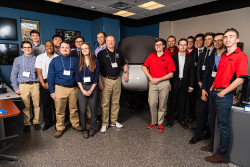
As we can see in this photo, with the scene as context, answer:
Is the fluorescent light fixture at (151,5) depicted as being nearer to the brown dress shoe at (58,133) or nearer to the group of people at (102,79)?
the group of people at (102,79)

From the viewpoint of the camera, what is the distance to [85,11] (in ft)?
20.4

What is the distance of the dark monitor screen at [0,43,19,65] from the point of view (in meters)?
4.80

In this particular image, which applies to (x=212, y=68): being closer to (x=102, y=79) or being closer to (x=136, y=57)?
(x=136, y=57)

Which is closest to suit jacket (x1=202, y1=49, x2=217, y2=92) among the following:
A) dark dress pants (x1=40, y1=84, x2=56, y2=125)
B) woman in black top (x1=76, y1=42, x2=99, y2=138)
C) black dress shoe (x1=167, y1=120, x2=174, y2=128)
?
black dress shoe (x1=167, y1=120, x2=174, y2=128)

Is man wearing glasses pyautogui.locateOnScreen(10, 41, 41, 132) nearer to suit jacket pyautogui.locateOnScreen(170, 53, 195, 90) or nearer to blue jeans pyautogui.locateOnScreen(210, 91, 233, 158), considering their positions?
suit jacket pyautogui.locateOnScreen(170, 53, 195, 90)

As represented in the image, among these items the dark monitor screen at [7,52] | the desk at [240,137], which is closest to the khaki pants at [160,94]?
the desk at [240,137]

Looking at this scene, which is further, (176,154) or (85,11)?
(85,11)

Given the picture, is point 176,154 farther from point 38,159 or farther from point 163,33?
point 163,33

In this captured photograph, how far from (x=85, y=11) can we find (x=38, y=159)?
5.46 metres

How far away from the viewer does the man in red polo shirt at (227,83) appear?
1658 millimetres

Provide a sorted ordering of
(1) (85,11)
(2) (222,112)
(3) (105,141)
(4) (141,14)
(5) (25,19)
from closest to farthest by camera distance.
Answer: (2) (222,112), (3) (105,141), (5) (25,19), (1) (85,11), (4) (141,14)

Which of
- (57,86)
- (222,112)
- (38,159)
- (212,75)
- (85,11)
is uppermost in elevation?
(85,11)

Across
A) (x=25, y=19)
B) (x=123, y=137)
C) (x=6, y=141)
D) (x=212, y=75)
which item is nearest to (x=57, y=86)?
(x=6, y=141)

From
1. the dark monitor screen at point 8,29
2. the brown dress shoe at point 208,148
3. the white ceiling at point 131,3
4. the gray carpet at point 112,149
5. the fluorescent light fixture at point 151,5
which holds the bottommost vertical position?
the gray carpet at point 112,149
